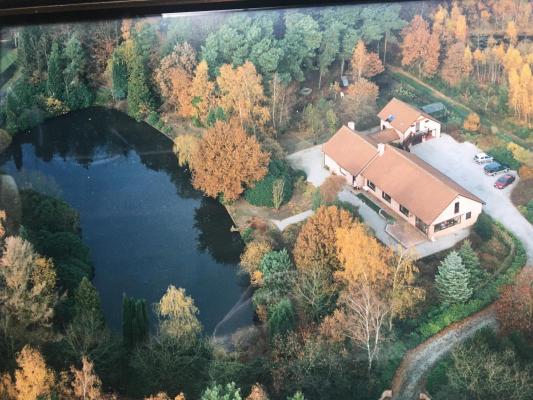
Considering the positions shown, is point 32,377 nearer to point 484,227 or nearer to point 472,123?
point 484,227

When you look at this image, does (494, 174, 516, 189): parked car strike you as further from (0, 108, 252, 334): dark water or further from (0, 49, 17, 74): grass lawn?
(0, 49, 17, 74): grass lawn

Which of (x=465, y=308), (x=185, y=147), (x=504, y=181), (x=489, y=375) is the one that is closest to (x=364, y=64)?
(x=504, y=181)

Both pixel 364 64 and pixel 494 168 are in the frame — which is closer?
pixel 494 168

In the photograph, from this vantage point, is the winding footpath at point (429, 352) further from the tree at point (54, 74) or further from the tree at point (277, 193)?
the tree at point (54, 74)

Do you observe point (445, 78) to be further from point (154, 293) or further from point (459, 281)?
point (154, 293)

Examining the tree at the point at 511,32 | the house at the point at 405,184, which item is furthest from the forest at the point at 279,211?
the house at the point at 405,184
